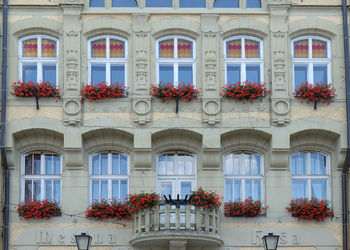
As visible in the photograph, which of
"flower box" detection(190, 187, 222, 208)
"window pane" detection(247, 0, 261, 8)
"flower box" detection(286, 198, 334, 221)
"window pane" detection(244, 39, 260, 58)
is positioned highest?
"window pane" detection(247, 0, 261, 8)

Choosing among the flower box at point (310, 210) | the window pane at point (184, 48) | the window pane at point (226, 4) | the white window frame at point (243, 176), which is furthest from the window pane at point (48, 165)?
the flower box at point (310, 210)

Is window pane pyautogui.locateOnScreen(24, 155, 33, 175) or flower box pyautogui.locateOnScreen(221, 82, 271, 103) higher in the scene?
flower box pyautogui.locateOnScreen(221, 82, 271, 103)

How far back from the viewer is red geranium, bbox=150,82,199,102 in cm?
3094

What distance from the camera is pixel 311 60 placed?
31797mm

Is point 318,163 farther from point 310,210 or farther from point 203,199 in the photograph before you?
point 203,199

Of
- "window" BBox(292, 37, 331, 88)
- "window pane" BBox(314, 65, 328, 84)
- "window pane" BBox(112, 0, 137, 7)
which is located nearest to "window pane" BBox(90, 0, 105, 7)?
"window pane" BBox(112, 0, 137, 7)

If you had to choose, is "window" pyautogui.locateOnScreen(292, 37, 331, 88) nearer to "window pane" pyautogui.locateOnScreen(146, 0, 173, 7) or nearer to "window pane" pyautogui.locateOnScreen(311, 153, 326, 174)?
"window pane" pyautogui.locateOnScreen(311, 153, 326, 174)

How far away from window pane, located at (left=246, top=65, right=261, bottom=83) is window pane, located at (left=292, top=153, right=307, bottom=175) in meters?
2.39

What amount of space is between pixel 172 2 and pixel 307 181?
6249 millimetres

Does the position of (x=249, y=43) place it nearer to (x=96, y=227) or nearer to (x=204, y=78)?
(x=204, y=78)

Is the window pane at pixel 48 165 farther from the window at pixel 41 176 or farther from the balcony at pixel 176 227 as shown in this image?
the balcony at pixel 176 227

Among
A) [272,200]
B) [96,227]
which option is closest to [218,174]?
[272,200]

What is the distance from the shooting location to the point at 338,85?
31.4 meters

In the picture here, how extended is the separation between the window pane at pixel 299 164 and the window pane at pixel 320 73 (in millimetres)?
2112
